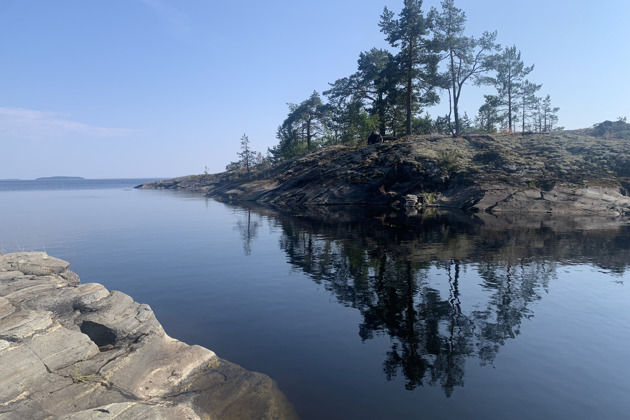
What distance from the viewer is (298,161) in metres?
82.1

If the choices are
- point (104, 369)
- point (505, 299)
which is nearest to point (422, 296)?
point (505, 299)

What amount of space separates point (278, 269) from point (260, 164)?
110993 millimetres

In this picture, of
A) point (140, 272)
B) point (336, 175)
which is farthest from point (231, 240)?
point (336, 175)

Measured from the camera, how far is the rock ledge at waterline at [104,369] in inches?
306

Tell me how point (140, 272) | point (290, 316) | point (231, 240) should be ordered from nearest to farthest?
1. point (290, 316)
2. point (140, 272)
3. point (231, 240)

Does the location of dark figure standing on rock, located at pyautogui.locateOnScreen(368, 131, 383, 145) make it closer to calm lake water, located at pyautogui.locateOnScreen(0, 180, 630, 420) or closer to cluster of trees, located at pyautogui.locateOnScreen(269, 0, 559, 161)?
cluster of trees, located at pyautogui.locateOnScreen(269, 0, 559, 161)

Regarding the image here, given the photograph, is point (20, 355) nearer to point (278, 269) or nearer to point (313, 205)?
point (278, 269)

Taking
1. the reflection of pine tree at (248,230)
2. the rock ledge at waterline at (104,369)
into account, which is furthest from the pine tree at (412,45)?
the rock ledge at waterline at (104,369)

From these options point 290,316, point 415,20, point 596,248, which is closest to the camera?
Result: point 290,316

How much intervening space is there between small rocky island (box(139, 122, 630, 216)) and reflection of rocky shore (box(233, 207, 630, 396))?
909 centimetres

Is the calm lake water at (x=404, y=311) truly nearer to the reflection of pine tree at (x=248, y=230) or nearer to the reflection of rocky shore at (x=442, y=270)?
the reflection of rocky shore at (x=442, y=270)

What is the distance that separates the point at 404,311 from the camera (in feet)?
47.5

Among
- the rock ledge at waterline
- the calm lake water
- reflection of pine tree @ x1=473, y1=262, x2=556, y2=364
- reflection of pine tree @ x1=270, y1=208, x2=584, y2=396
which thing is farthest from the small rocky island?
the rock ledge at waterline

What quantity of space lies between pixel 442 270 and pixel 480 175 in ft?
123
